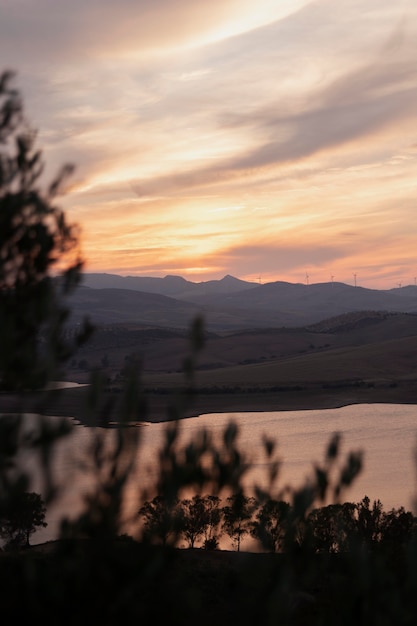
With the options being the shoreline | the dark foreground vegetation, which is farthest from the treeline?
the shoreline

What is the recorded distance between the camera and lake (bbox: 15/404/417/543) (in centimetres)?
3509

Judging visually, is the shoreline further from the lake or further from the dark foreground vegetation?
the dark foreground vegetation

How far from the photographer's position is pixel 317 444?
49156 mm

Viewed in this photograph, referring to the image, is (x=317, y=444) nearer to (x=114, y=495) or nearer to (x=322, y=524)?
(x=322, y=524)

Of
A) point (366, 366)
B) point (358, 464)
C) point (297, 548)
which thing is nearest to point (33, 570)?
point (297, 548)

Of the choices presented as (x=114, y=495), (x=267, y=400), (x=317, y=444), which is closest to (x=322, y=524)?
(x=114, y=495)

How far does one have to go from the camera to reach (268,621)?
203 inches

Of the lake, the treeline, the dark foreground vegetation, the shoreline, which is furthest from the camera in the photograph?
the shoreline

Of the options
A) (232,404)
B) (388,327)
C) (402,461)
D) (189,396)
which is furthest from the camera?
(388,327)

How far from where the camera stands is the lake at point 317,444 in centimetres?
3509

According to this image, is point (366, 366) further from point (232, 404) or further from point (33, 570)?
point (33, 570)

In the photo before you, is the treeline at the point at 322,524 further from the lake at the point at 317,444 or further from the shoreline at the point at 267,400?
the shoreline at the point at 267,400

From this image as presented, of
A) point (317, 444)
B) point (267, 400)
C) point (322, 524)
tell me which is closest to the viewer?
point (322, 524)

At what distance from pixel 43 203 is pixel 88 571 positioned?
3.47 m
